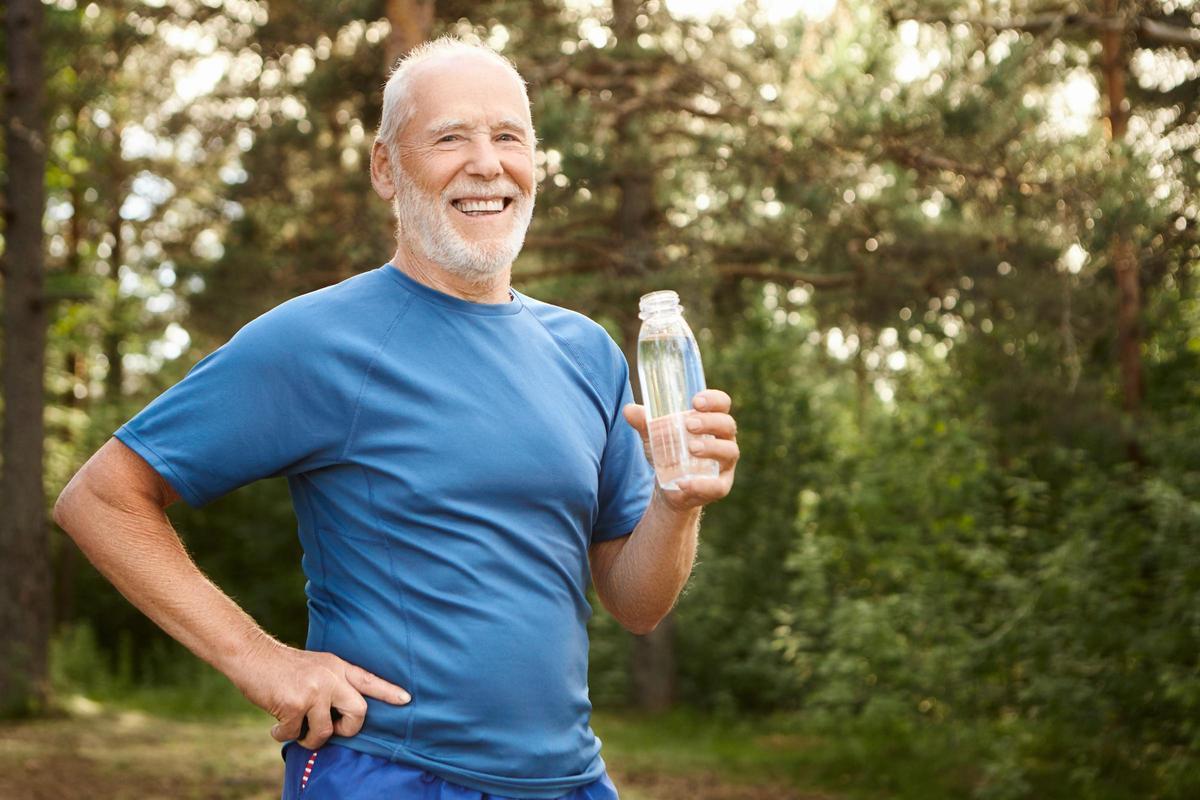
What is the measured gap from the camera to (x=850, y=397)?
19047 mm

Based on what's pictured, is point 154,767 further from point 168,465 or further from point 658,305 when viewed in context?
point 658,305

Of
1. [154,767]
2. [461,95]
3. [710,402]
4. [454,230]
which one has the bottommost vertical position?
[154,767]

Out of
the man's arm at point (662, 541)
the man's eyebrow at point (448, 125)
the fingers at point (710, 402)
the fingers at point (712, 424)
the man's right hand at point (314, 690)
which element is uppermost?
the man's eyebrow at point (448, 125)

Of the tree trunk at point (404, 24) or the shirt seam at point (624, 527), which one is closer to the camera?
the shirt seam at point (624, 527)

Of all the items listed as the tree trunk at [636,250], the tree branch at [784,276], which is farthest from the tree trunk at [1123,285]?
the tree trunk at [636,250]

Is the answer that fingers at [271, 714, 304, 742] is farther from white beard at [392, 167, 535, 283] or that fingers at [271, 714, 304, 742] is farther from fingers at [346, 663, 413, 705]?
white beard at [392, 167, 535, 283]

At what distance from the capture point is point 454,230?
2.46 metres

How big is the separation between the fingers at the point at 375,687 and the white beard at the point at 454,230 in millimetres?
732

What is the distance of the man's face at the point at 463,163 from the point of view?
2.46m

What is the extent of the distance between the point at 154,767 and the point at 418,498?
355 inches

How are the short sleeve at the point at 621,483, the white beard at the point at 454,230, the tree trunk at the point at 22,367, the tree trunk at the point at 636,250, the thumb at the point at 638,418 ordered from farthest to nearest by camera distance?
the tree trunk at the point at 636,250 → the tree trunk at the point at 22,367 → the short sleeve at the point at 621,483 → the white beard at the point at 454,230 → the thumb at the point at 638,418

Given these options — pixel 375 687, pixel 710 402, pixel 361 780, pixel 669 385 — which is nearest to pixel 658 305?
pixel 669 385

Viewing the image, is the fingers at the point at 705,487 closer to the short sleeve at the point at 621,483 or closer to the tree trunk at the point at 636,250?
the short sleeve at the point at 621,483

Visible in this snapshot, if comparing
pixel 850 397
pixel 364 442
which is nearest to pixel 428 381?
pixel 364 442
